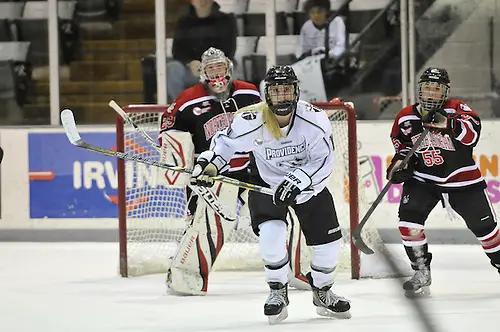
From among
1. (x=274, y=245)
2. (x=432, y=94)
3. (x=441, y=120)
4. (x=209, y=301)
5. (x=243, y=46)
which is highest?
(x=243, y=46)

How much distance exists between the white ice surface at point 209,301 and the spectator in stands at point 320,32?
4.47ft

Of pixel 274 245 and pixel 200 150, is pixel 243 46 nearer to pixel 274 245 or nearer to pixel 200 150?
pixel 200 150

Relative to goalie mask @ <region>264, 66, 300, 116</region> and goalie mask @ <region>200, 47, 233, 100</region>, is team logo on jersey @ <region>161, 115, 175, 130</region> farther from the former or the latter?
goalie mask @ <region>264, 66, 300, 116</region>

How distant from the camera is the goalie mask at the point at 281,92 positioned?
3.61m

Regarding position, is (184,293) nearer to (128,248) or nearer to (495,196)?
(128,248)

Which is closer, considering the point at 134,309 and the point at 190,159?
the point at 134,309

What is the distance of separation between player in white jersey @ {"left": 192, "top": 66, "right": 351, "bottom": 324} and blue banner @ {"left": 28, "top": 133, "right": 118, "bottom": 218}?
2382 millimetres

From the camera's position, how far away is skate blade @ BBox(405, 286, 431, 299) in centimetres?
411

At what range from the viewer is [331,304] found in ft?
12.5

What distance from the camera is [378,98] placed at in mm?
6008

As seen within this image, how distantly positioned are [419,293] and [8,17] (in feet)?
11.2

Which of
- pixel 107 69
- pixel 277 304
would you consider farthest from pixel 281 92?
pixel 107 69

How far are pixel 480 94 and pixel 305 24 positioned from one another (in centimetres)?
108

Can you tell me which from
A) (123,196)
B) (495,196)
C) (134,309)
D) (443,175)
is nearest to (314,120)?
(443,175)
